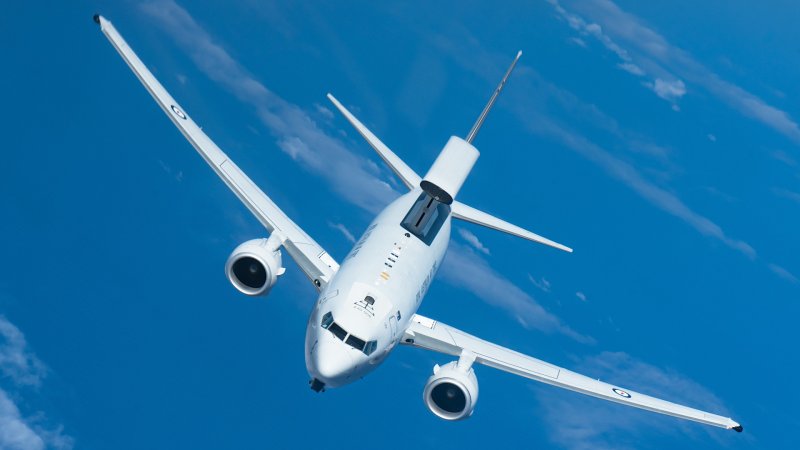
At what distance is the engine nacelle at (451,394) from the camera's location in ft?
154

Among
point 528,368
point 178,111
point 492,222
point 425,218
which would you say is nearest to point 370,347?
point 425,218

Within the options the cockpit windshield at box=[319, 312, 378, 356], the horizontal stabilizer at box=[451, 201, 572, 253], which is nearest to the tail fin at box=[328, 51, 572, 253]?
the horizontal stabilizer at box=[451, 201, 572, 253]

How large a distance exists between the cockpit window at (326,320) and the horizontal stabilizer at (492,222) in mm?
16354

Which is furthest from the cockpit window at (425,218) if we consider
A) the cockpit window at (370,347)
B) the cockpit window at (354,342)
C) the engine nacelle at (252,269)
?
the cockpit window at (354,342)

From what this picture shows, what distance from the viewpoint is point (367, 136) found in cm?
5681

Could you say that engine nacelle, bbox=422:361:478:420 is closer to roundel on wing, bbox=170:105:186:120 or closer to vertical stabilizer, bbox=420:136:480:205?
vertical stabilizer, bbox=420:136:480:205

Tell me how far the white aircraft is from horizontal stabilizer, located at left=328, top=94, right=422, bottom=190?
0.07 metres

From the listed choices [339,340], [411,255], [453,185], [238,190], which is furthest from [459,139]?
[339,340]

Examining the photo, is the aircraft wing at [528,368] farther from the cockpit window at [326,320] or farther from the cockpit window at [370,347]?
the cockpit window at [326,320]

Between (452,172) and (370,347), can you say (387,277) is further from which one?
(452,172)

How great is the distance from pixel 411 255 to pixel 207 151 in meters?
14.0

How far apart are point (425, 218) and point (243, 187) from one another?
10.8 meters

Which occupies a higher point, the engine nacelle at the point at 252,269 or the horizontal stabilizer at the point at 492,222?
the horizontal stabilizer at the point at 492,222

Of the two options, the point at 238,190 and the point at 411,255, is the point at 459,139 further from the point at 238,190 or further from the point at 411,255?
the point at 238,190
